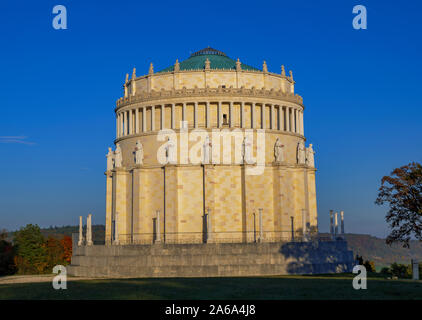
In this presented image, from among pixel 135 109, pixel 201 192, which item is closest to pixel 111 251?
pixel 201 192

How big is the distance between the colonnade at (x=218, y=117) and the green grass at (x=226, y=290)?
21.7 meters

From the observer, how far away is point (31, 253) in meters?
73.5

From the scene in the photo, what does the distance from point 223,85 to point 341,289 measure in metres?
29.5

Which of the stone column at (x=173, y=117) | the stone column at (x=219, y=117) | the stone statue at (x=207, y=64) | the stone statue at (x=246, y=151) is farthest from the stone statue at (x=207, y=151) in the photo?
the stone statue at (x=207, y=64)

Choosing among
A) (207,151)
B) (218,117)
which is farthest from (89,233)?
(218,117)

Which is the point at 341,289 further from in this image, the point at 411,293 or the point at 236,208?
the point at 236,208

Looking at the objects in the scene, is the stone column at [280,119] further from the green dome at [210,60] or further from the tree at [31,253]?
the tree at [31,253]

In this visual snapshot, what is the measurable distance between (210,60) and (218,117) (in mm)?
9169

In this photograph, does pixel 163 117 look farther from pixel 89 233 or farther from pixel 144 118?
pixel 89 233

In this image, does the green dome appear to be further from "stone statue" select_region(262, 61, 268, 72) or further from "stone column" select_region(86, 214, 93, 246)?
"stone column" select_region(86, 214, 93, 246)

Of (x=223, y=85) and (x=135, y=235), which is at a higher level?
(x=223, y=85)

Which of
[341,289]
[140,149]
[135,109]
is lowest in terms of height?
[341,289]

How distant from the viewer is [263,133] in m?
54.2
